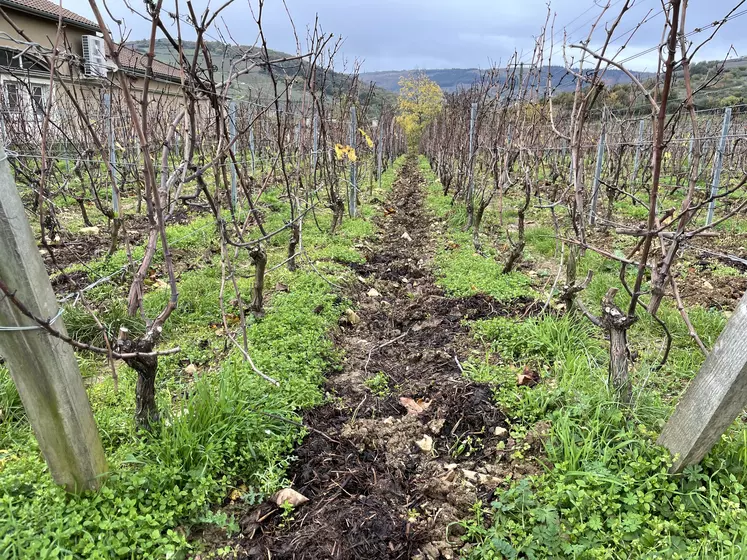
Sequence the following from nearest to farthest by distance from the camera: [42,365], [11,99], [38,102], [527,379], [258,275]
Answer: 1. [42,365]
2. [527,379]
3. [258,275]
4. [38,102]
5. [11,99]

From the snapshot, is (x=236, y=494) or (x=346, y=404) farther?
(x=346, y=404)

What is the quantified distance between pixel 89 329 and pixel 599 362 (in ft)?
12.9

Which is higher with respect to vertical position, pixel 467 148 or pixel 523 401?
pixel 467 148

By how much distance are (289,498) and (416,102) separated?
39263 millimetres

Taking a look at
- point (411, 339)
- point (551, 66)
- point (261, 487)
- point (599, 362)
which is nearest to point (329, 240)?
point (411, 339)

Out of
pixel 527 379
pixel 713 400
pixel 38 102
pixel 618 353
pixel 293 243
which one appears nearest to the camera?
pixel 713 400

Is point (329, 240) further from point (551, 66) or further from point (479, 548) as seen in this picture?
point (479, 548)

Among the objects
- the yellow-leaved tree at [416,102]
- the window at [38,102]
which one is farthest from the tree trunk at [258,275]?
the yellow-leaved tree at [416,102]

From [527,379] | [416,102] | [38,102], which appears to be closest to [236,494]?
[527,379]

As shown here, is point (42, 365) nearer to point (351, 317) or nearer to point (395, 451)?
point (395, 451)

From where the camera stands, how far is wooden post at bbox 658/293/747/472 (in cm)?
175

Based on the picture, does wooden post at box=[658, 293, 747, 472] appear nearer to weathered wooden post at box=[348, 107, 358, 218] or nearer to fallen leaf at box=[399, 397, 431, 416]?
fallen leaf at box=[399, 397, 431, 416]

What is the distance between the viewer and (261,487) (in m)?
2.27

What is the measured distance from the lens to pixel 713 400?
6.08 feet
